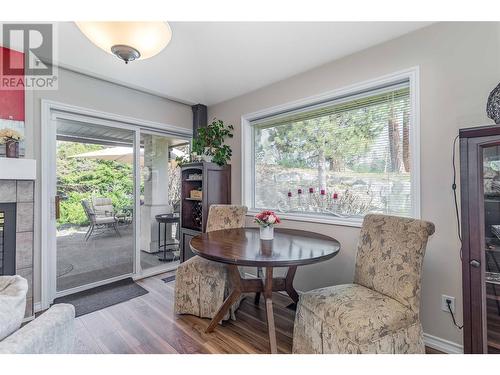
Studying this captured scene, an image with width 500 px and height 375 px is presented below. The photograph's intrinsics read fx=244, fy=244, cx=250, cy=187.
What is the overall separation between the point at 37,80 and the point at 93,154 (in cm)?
91

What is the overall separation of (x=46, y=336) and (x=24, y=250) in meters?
1.91

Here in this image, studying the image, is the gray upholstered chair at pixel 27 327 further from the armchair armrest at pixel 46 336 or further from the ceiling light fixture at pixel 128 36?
the ceiling light fixture at pixel 128 36

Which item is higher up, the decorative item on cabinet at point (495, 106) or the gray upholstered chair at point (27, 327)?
the decorative item on cabinet at point (495, 106)

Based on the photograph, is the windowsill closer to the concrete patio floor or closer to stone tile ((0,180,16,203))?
the concrete patio floor

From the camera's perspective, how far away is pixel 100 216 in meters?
3.19

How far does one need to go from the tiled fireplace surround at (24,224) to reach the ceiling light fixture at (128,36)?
170 cm

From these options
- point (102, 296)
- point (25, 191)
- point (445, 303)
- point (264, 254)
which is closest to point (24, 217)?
point (25, 191)

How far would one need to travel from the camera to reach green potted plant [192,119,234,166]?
345 centimetres

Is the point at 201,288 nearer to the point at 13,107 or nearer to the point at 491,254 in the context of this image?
the point at 491,254

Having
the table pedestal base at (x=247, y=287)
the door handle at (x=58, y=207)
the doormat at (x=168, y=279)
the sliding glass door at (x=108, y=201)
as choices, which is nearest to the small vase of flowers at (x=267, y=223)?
the table pedestal base at (x=247, y=287)

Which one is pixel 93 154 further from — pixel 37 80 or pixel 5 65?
pixel 5 65

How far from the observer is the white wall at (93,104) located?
2.50m

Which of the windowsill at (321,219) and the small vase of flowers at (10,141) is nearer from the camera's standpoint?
the small vase of flowers at (10,141)
